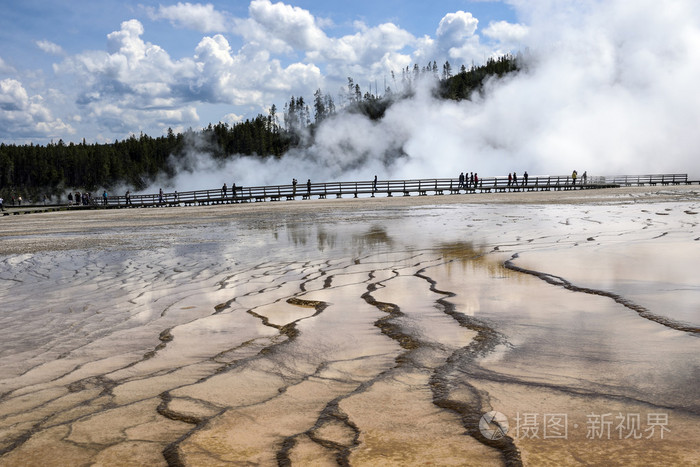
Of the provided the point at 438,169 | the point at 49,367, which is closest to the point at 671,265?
the point at 49,367

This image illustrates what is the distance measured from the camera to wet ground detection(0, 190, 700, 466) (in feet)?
6.37

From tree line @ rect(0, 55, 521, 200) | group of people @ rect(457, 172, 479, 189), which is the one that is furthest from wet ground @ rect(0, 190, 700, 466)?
tree line @ rect(0, 55, 521, 200)

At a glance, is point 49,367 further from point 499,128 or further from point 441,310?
point 499,128

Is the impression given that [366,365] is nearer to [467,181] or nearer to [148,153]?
[467,181]

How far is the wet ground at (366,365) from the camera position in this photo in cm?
194

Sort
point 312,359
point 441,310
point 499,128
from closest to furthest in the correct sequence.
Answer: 1. point 312,359
2. point 441,310
3. point 499,128

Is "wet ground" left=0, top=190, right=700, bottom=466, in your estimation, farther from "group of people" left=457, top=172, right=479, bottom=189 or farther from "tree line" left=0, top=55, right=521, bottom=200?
"tree line" left=0, top=55, right=521, bottom=200

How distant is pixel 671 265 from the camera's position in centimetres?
534

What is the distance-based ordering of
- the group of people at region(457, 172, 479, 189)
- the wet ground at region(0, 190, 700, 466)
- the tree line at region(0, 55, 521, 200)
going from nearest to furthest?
the wet ground at region(0, 190, 700, 466)
the group of people at region(457, 172, 479, 189)
the tree line at region(0, 55, 521, 200)

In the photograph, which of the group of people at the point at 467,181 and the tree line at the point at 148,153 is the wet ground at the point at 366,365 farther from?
the tree line at the point at 148,153

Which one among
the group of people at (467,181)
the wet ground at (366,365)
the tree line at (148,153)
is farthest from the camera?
the tree line at (148,153)

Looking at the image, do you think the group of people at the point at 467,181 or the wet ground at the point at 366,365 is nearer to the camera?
the wet ground at the point at 366,365

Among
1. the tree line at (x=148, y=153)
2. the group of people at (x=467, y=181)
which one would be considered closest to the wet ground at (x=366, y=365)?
the group of people at (x=467, y=181)

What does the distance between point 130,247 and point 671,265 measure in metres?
8.46
